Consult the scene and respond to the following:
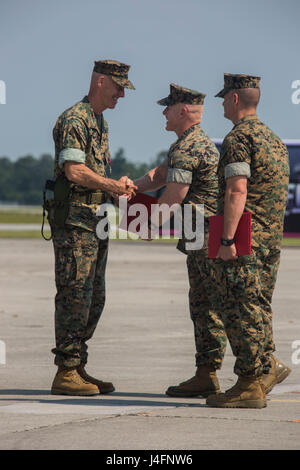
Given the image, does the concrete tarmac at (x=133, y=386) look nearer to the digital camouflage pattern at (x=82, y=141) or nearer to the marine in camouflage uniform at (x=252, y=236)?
the marine in camouflage uniform at (x=252, y=236)

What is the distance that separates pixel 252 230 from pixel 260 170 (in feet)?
1.27

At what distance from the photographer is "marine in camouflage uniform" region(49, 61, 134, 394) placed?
735cm

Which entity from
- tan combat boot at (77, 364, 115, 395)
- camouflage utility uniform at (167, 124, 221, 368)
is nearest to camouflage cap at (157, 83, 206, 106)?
camouflage utility uniform at (167, 124, 221, 368)

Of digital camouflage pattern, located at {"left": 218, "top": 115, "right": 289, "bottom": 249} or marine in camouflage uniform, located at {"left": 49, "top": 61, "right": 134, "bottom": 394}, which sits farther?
marine in camouflage uniform, located at {"left": 49, "top": 61, "right": 134, "bottom": 394}

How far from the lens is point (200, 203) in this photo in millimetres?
7359

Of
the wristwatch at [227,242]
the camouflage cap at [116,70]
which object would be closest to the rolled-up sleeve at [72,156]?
the camouflage cap at [116,70]

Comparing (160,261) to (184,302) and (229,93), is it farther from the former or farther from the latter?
(229,93)

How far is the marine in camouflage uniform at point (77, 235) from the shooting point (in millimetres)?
7348

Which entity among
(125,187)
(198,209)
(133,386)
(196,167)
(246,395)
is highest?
(196,167)

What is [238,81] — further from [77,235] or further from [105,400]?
[105,400]

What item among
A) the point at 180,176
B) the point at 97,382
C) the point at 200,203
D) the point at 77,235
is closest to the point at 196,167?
the point at 180,176

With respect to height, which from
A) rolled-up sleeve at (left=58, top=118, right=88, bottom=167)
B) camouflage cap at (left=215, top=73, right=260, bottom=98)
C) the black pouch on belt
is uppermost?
camouflage cap at (left=215, top=73, right=260, bottom=98)

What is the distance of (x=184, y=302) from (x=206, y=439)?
30.2 ft

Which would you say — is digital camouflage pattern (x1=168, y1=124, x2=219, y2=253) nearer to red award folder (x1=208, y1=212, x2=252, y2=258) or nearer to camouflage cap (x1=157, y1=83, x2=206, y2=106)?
camouflage cap (x1=157, y1=83, x2=206, y2=106)
